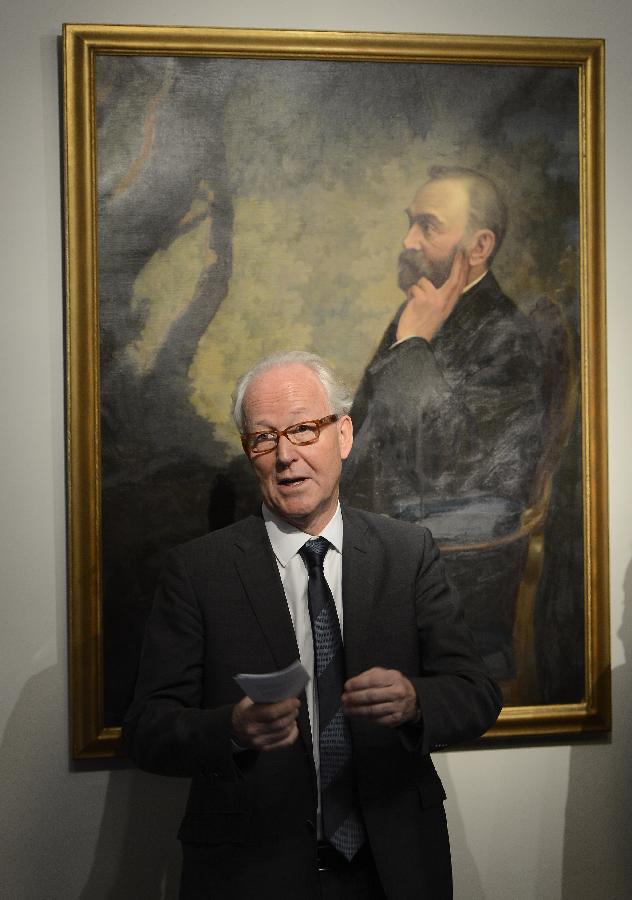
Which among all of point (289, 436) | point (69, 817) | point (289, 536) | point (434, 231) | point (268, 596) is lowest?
point (69, 817)

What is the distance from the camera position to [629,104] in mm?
3109

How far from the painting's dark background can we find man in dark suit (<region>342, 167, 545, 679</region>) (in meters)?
0.06

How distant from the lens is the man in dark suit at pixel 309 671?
2.24 m

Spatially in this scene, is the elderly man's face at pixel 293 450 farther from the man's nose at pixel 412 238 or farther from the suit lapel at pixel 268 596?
the man's nose at pixel 412 238

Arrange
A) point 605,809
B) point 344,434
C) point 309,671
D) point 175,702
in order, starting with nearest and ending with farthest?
point 175,702
point 309,671
point 344,434
point 605,809

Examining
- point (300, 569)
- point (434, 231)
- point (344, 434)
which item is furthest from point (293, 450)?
point (434, 231)

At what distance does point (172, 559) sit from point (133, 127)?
124 cm

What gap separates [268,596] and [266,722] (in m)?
0.44

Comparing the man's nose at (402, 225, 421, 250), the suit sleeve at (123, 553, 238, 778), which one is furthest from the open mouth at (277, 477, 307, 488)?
the man's nose at (402, 225, 421, 250)

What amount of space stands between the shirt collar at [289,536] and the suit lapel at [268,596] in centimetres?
2

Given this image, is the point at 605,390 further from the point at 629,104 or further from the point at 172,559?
the point at 172,559

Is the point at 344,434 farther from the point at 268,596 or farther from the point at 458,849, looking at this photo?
the point at 458,849

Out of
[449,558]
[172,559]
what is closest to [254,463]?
[172,559]

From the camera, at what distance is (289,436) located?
7.85ft
